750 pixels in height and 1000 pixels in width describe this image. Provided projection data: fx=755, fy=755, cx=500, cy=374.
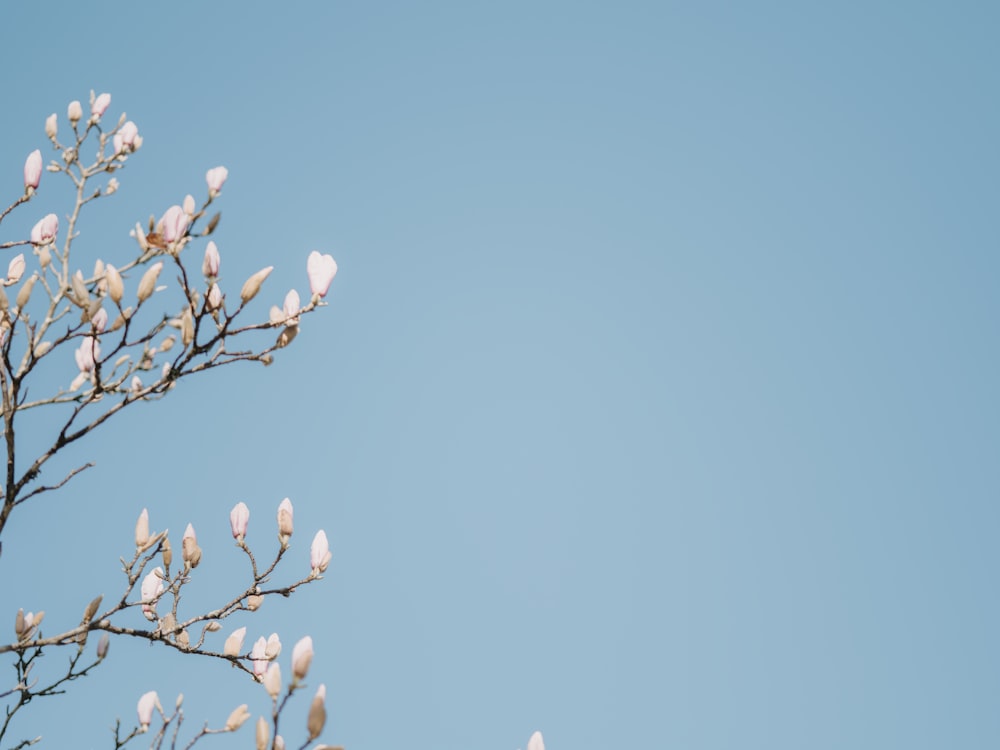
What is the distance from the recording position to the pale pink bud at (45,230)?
354cm

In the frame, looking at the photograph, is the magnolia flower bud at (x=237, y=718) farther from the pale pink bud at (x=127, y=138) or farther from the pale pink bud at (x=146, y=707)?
the pale pink bud at (x=127, y=138)

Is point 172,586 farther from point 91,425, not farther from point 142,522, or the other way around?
point 91,425

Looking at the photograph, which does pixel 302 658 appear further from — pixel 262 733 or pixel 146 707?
pixel 146 707

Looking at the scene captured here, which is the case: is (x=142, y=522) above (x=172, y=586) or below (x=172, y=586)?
above

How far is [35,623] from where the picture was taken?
3408 millimetres

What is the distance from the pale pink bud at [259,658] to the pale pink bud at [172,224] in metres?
1.87

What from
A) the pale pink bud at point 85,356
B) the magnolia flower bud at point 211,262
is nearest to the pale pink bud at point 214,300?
the magnolia flower bud at point 211,262

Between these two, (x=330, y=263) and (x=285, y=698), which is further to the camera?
(x=330, y=263)

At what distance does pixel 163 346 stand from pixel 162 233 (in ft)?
2.17

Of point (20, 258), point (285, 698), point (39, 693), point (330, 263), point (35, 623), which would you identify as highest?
point (20, 258)

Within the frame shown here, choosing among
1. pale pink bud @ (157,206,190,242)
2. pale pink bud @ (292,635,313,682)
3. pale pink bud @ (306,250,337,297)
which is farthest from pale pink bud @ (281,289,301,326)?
pale pink bud @ (292,635,313,682)

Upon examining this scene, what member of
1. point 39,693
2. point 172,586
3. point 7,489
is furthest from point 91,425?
point 39,693

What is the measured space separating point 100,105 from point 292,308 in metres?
1.89

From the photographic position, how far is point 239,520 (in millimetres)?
3711
